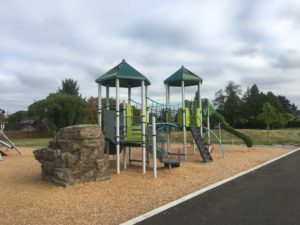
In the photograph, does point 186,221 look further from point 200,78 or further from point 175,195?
point 200,78

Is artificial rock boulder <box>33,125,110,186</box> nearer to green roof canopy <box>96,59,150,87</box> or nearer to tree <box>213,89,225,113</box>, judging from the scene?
green roof canopy <box>96,59,150,87</box>

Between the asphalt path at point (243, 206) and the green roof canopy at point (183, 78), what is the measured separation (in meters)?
7.39

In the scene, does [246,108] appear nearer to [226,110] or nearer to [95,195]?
[226,110]

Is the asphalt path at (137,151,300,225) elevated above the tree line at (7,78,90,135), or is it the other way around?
the tree line at (7,78,90,135)

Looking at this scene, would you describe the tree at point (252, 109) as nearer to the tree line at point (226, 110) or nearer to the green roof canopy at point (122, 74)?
the tree line at point (226, 110)

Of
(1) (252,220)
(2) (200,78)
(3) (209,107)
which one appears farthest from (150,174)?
(3) (209,107)

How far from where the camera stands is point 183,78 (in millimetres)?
16484

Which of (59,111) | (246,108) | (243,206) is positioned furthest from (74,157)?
(246,108)

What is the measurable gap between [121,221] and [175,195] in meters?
2.30

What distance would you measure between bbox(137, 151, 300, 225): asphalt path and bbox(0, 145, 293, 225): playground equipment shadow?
0.62 meters

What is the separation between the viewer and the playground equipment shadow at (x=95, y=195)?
6371mm

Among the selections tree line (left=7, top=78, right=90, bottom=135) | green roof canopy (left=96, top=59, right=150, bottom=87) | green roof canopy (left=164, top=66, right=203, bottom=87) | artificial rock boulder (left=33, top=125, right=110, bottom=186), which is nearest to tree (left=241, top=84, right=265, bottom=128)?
tree line (left=7, top=78, right=90, bottom=135)

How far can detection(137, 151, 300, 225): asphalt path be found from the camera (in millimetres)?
6031

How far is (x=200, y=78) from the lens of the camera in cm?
1709
